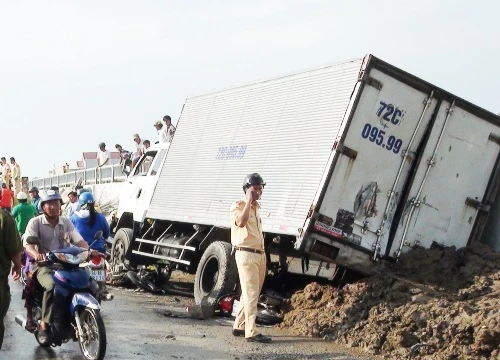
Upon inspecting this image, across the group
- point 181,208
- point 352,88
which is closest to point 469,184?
point 352,88

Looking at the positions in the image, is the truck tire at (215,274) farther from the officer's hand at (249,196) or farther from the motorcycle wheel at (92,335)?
the motorcycle wheel at (92,335)

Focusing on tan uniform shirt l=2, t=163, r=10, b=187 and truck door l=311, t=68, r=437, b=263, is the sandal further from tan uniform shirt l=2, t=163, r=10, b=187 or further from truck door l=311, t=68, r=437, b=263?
tan uniform shirt l=2, t=163, r=10, b=187

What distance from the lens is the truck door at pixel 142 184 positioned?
48.1 feet

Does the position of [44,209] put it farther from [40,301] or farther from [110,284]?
[110,284]

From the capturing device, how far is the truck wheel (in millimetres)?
14828

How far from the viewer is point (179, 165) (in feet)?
44.7

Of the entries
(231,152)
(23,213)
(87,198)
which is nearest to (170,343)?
(87,198)

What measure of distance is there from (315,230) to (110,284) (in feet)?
19.4

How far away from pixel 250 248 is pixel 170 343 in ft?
4.33

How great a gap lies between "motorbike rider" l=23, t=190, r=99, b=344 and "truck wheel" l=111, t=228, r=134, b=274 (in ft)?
21.6

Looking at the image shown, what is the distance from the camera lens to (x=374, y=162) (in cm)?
934

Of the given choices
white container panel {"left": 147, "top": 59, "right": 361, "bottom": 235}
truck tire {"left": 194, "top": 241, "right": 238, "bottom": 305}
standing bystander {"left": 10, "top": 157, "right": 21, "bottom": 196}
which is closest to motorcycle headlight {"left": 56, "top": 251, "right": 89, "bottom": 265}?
white container panel {"left": 147, "top": 59, "right": 361, "bottom": 235}

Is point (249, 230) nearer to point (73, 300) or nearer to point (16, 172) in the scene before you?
point (73, 300)

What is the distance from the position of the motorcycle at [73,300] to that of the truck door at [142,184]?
6868mm
